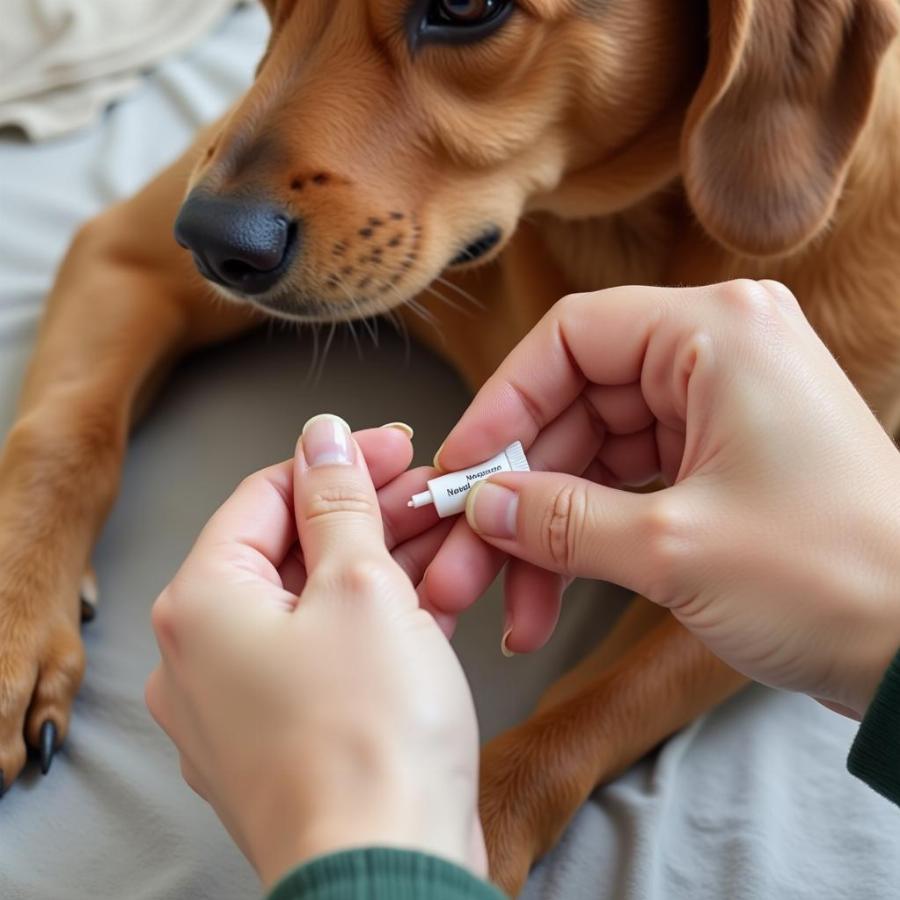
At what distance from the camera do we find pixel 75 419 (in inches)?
52.9

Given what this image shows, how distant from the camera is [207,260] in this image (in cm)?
110

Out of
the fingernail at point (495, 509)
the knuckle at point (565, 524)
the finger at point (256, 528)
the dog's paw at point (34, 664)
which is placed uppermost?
the knuckle at point (565, 524)

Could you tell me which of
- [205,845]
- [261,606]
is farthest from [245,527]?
[205,845]

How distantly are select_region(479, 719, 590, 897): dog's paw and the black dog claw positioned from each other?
421 millimetres

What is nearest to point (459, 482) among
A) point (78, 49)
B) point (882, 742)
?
point (882, 742)

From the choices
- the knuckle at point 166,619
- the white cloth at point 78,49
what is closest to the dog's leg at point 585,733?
the knuckle at point 166,619

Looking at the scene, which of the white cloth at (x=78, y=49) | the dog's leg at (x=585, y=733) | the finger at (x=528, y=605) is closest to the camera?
the finger at (x=528, y=605)

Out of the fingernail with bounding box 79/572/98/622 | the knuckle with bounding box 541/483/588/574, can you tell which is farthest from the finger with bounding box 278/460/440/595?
the fingernail with bounding box 79/572/98/622

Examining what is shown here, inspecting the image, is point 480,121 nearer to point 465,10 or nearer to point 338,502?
point 465,10

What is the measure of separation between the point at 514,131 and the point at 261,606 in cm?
65

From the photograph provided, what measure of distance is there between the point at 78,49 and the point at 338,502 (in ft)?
4.86

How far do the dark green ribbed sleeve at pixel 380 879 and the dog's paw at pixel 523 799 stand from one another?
459 millimetres

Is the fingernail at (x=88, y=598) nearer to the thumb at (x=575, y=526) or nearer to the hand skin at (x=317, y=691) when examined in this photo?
the hand skin at (x=317, y=691)

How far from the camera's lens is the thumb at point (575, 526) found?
791 millimetres
